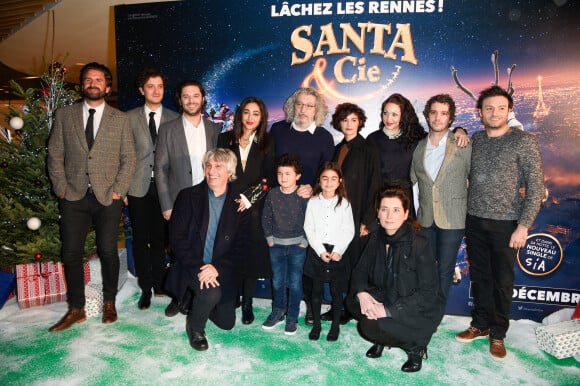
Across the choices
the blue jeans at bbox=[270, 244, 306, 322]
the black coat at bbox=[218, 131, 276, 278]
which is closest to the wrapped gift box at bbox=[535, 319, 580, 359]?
the blue jeans at bbox=[270, 244, 306, 322]

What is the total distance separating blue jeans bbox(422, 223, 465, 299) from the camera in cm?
336

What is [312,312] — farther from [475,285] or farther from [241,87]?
[241,87]

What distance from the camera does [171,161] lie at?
3.77m

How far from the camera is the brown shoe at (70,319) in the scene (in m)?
3.52

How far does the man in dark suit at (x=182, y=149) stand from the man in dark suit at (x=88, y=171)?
0.96 ft

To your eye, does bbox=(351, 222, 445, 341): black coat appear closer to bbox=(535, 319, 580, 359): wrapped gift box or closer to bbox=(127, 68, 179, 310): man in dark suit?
bbox=(535, 319, 580, 359): wrapped gift box

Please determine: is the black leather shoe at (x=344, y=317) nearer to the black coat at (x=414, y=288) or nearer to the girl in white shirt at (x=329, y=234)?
the girl in white shirt at (x=329, y=234)

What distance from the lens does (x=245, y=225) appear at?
3416 mm

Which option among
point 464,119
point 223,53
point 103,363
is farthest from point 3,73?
point 464,119

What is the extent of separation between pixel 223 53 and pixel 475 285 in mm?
3644

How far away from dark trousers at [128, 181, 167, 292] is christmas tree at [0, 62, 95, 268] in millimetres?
945

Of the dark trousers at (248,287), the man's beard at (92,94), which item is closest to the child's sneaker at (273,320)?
the dark trousers at (248,287)

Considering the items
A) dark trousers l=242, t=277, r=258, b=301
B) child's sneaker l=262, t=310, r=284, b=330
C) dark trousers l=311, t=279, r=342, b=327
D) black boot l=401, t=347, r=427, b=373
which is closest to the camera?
black boot l=401, t=347, r=427, b=373

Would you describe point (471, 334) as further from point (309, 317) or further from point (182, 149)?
point (182, 149)
